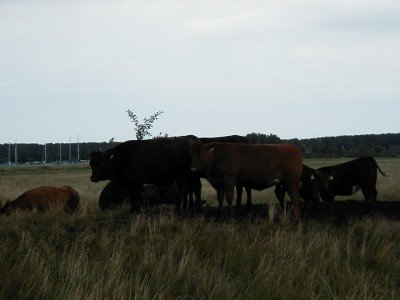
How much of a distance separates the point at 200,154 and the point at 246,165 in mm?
1043

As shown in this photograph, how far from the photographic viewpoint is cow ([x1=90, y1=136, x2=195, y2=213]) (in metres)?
12.3

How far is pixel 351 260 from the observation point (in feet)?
27.6

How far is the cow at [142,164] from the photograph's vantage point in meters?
12.3

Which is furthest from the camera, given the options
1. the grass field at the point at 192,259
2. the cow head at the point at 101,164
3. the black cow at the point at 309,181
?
the black cow at the point at 309,181

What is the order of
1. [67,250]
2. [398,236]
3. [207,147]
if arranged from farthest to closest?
[207,147], [398,236], [67,250]

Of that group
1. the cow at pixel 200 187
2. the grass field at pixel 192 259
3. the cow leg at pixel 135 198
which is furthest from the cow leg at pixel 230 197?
the cow leg at pixel 135 198

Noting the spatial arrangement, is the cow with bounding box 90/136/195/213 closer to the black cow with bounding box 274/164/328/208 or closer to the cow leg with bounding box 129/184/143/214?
the cow leg with bounding box 129/184/143/214

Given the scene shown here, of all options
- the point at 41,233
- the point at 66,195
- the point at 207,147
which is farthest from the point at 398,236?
the point at 66,195

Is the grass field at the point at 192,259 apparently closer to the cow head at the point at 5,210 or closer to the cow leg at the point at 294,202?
the cow leg at the point at 294,202

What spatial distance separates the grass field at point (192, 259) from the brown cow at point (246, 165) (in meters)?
1.63

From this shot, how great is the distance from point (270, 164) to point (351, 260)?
4.07m

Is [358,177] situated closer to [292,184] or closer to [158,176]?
[292,184]

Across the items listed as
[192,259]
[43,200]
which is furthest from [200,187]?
[192,259]

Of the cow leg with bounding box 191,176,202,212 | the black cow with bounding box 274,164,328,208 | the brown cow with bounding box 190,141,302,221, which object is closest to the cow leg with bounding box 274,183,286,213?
the black cow with bounding box 274,164,328,208
